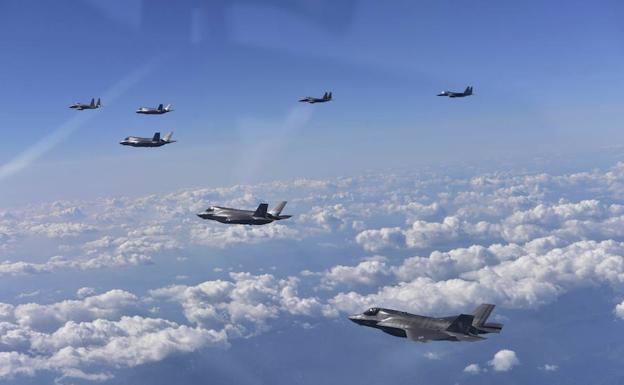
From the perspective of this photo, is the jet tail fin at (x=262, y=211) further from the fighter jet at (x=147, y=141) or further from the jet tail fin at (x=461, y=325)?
the jet tail fin at (x=461, y=325)

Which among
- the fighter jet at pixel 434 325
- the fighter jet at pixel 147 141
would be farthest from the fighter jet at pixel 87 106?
the fighter jet at pixel 434 325

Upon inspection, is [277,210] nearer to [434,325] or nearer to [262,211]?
[262,211]

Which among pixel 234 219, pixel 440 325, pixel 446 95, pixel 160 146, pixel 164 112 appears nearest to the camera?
pixel 440 325

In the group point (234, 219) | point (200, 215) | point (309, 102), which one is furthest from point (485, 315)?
point (309, 102)

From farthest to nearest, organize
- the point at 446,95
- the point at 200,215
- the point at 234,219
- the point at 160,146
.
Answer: the point at 446,95 < the point at 160,146 < the point at 200,215 < the point at 234,219

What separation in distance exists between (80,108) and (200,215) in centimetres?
3591

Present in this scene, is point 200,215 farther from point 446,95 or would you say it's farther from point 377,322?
point 446,95

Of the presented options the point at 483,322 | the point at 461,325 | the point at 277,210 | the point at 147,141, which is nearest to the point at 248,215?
the point at 277,210

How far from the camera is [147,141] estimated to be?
213 ft

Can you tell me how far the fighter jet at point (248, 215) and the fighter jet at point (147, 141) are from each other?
13.3 m

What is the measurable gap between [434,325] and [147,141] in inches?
1960

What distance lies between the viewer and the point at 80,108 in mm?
75250

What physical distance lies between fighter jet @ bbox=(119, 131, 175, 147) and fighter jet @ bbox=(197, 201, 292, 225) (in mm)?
13297

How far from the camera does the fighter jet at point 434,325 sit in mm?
36250
